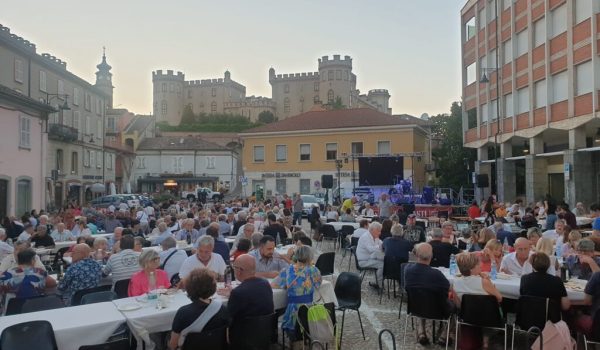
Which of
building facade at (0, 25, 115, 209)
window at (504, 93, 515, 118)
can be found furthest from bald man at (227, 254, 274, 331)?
window at (504, 93, 515, 118)

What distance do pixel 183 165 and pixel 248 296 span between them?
50897 millimetres

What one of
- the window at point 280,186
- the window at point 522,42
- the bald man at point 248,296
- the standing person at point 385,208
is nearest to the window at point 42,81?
the window at point 280,186

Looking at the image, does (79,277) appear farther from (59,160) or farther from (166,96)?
(166,96)

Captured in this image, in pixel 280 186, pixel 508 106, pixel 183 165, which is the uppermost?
pixel 508 106

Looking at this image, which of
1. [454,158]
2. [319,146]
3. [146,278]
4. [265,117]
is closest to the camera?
[146,278]

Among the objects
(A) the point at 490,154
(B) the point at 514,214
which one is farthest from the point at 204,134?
(B) the point at 514,214

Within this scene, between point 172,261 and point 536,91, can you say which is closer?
point 172,261

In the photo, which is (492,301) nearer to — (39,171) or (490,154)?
(39,171)

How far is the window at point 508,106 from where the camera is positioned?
27094mm

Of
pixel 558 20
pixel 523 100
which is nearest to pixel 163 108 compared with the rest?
pixel 523 100

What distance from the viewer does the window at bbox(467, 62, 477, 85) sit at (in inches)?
1239

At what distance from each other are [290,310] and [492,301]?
2.24 metres

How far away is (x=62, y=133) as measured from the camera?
35.0 m

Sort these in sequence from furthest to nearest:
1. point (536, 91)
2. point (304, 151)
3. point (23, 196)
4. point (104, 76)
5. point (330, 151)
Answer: point (104, 76), point (304, 151), point (330, 151), point (536, 91), point (23, 196)
